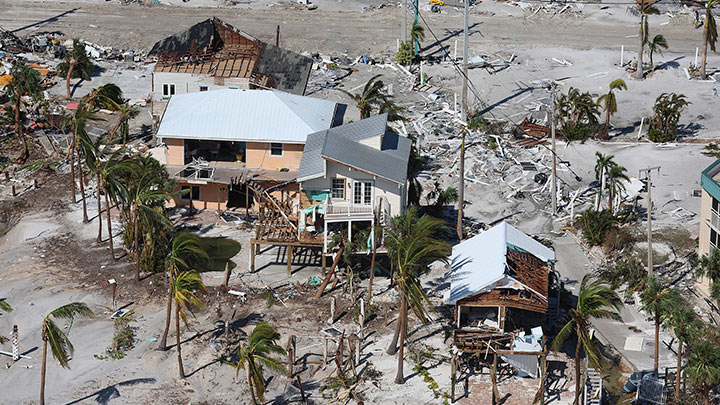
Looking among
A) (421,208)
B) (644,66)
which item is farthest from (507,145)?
(644,66)

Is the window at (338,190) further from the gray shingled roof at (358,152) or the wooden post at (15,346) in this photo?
the wooden post at (15,346)

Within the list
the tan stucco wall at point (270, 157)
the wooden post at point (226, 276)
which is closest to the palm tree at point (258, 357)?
the wooden post at point (226, 276)

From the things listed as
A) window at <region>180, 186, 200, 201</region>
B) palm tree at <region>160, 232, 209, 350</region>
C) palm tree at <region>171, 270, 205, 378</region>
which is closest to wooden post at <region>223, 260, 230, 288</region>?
palm tree at <region>160, 232, 209, 350</region>

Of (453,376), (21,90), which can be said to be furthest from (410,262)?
(21,90)

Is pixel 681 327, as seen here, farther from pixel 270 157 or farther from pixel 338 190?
pixel 270 157

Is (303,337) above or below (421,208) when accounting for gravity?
below

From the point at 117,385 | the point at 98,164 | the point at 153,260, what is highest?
the point at 98,164

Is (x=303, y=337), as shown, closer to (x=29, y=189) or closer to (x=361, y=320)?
(x=361, y=320)

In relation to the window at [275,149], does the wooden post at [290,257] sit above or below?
below
